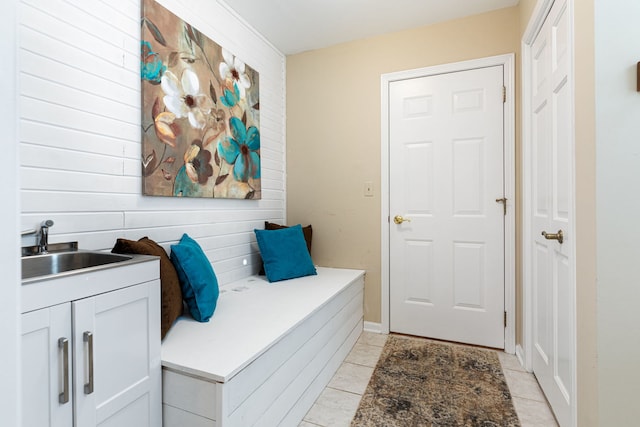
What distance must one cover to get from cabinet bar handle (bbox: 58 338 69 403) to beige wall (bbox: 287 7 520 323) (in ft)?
7.14

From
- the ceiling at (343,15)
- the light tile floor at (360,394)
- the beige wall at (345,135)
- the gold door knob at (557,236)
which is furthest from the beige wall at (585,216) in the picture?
the beige wall at (345,135)

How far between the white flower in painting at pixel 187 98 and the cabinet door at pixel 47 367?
1.31m

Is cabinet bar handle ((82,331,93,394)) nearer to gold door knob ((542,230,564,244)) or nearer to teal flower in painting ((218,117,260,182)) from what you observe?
teal flower in painting ((218,117,260,182))

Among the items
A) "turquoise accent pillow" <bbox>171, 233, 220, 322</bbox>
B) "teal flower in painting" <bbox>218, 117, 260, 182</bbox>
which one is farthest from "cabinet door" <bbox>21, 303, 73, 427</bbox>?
"teal flower in painting" <bbox>218, 117, 260, 182</bbox>

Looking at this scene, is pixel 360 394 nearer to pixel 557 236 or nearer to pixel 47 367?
pixel 557 236

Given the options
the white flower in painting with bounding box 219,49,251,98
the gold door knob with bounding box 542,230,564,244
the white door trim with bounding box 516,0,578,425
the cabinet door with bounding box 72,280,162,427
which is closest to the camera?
the cabinet door with bounding box 72,280,162,427

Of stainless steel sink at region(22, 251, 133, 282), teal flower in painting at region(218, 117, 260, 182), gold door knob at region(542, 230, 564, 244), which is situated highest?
teal flower in painting at region(218, 117, 260, 182)

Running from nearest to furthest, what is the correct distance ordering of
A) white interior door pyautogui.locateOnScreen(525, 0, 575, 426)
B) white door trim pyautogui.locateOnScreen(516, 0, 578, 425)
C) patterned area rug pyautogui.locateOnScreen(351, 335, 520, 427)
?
white interior door pyautogui.locateOnScreen(525, 0, 575, 426)
patterned area rug pyautogui.locateOnScreen(351, 335, 520, 427)
white door trim pyautogui.locateOnScreen(516, 0, 578, 425)

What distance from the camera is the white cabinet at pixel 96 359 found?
85 cm

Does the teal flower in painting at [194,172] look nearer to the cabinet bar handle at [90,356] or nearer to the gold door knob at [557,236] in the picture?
the cabinet bar handle at [90,356]

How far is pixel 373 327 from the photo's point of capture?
2760mm

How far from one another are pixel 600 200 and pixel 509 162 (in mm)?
1353

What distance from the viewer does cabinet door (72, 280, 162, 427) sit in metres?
0.96

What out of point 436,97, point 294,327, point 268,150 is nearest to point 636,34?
point 436,97
